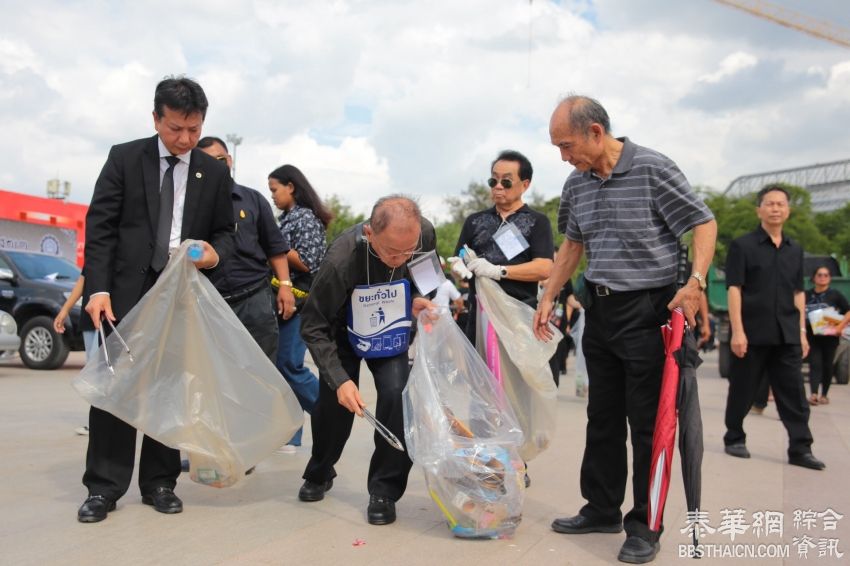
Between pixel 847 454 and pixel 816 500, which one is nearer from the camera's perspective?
pixel 816 500

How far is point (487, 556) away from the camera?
10.7ft

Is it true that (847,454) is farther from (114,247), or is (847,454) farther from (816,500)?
(114,247)

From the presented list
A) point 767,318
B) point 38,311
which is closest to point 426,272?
point 767,318

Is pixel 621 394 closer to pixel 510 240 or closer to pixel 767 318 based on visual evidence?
pixel 510 240

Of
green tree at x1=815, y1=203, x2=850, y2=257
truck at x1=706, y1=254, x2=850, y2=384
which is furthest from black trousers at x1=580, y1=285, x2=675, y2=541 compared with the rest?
green tree at x1=815, y1=203, x2=850, y2=257

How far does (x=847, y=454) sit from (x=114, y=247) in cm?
514

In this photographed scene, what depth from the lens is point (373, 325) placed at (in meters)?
3.82

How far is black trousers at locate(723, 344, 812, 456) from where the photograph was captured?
5.60m

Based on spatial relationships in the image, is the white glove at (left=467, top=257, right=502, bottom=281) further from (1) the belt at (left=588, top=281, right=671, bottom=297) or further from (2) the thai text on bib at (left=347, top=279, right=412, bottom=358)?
(1) the belt at (left=588, top=281, right=671, bottom=297)

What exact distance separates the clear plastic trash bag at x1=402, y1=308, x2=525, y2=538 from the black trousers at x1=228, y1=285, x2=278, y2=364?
1.31 metres

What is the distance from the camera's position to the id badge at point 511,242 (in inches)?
181

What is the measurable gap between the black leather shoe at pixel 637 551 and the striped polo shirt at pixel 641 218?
101 centimetres

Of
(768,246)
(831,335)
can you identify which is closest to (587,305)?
(768,246)

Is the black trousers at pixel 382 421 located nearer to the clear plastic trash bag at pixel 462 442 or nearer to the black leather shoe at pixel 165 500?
the clear plastic trash bag at pixel 462 442
